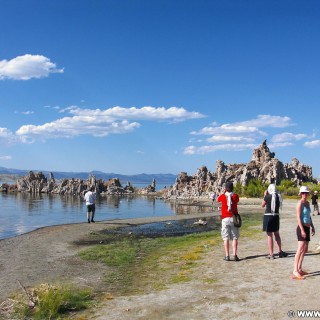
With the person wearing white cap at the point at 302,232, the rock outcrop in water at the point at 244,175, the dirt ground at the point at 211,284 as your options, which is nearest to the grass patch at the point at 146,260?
the dirt ground at the point at 211,284

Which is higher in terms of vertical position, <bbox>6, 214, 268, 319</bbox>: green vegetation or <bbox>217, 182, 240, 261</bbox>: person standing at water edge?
<bbox>217, 182, 240, 261</bbox>: person standing at water edge

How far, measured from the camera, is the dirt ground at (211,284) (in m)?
9.51

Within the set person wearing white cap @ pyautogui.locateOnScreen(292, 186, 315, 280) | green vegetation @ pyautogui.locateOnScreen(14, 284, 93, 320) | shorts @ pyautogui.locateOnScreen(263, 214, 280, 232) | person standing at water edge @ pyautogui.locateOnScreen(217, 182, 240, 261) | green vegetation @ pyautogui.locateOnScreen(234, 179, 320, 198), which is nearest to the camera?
green vegetation @ pyautogui.locateOnScreen(14, 284, 93, 320)

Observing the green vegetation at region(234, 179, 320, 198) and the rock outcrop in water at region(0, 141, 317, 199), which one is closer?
the green vegetation at region(234, 179, 320, 198)

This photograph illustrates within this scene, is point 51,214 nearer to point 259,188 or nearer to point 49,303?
point 49,303

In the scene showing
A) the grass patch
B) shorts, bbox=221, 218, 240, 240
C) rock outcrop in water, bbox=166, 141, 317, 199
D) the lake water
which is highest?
rock outcrop in water, bbox=166, 141, 317, 199

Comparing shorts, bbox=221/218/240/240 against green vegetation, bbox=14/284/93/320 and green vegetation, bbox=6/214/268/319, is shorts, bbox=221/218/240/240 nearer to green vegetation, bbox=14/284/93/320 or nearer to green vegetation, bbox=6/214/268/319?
green vegetation, bbox=6/214/268/319

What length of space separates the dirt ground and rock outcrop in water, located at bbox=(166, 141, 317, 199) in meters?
78.9

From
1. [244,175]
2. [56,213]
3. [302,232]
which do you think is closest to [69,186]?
[244,175]

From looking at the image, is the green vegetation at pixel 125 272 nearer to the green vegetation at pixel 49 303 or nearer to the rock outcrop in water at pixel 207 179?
the green vegetation at pixel 49 303

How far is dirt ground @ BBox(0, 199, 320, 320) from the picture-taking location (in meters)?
9.51

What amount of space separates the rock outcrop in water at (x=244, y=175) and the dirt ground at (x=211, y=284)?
78867 millimetres

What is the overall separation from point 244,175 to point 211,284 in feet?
289

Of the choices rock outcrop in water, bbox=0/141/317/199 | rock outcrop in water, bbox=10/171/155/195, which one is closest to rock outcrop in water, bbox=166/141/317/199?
rock outcrop in water, bbox=0/141/317/199
